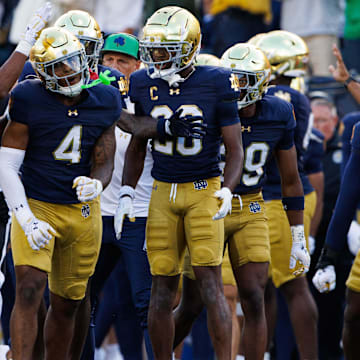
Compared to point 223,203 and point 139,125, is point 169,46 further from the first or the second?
point 223,203

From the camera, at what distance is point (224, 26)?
9.42 metres

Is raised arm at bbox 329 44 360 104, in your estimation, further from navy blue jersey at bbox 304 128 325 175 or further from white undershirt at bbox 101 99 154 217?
white undershirt at bbox 101 99 154 217

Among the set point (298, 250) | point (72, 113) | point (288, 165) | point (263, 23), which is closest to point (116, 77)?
point (72, 113)

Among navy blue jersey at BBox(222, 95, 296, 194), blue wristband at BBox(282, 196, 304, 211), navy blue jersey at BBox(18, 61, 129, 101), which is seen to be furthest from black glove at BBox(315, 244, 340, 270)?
navy blue jersey at BBox(18, 61, 129, 101)

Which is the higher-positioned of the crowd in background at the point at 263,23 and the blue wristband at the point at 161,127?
the blue wristband at the point at 161,127

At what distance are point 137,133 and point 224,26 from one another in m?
4.54

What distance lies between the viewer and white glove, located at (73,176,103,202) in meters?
4.73

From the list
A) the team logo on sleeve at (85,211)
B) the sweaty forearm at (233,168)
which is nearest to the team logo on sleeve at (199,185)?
the sweaty forearm at (233,168)

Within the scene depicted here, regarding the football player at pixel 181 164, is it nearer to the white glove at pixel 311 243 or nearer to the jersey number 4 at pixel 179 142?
the jersey number 4 at pixel 179 142

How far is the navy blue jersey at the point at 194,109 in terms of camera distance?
16.4 ft

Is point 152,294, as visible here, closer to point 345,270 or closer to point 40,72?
point 40,72

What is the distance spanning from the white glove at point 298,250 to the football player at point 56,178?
114 centimetres

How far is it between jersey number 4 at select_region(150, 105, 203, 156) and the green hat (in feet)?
3.67

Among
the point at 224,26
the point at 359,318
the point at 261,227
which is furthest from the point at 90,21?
the point at 224,26
